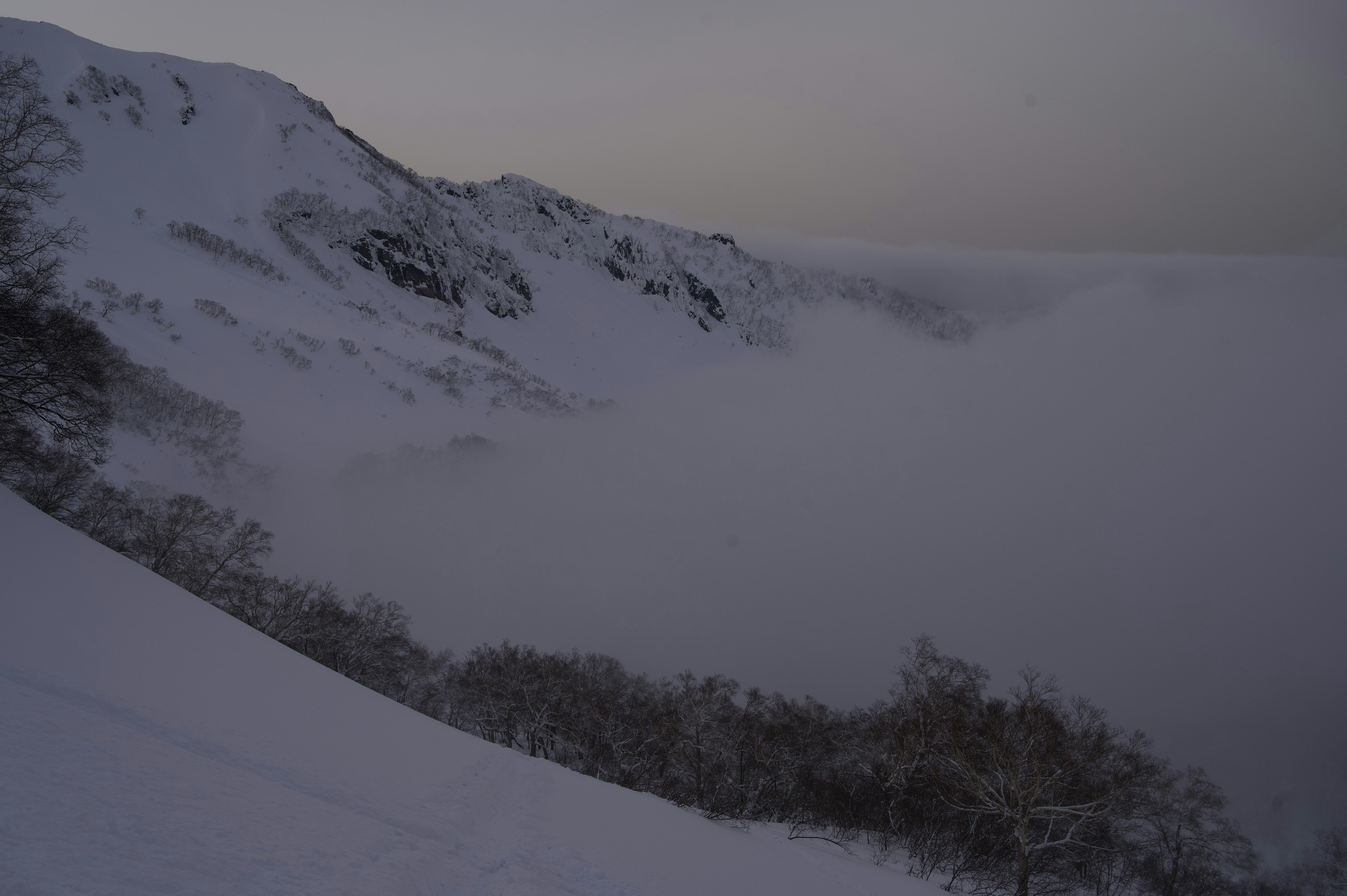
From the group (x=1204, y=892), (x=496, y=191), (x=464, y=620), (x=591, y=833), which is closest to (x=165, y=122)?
(x=496, y=191)

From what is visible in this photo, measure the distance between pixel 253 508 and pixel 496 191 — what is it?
595 feet

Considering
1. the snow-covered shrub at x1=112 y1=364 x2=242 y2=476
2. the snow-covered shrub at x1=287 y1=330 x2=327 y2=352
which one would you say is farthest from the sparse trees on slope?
the snow-covered shrub at x1=287 y1=330 x2=327 y2=352

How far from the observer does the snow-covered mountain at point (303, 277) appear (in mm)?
55344

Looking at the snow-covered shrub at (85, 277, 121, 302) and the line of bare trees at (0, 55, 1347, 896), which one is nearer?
the line of bare trees at (0, 55, 1347, 896)

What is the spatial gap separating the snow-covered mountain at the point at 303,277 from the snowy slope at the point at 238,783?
129 ft

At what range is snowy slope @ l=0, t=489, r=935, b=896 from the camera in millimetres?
4633

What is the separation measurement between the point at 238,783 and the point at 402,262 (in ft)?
407

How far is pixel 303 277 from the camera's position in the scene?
87188mm

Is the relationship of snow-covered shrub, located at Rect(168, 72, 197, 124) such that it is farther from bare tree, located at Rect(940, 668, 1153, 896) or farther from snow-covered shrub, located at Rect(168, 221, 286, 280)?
bare tree, located at Rect(940, 668, 1153, 896)

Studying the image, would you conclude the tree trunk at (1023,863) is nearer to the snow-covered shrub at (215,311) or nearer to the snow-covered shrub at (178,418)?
the snow-covered shrub at (178,418)

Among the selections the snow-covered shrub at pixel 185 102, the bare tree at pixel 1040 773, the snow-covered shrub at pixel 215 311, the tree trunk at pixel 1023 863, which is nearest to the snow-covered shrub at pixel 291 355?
the snow-covered shrub at pixel 215 311

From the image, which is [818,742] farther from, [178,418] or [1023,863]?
[178,418]

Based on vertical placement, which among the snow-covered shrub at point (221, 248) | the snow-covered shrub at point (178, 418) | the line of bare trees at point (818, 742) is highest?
the snow-covered shrub at point (221, 248)

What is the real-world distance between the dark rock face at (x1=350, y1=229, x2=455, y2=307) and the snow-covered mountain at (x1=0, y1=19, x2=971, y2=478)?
39 cm
